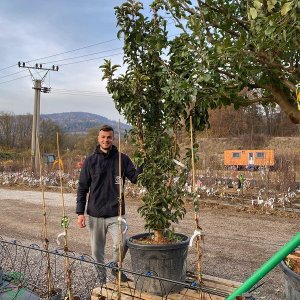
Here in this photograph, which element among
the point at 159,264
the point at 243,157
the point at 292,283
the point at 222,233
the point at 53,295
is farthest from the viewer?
the point at 243,157

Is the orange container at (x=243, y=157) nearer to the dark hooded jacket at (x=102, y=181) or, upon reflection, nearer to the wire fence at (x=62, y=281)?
the wire fence at (x=62, y=281)

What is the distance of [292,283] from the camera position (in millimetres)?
2336

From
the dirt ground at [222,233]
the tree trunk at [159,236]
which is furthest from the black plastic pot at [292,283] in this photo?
the dirt ground at [222,233]

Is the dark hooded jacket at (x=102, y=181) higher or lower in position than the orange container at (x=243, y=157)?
lower

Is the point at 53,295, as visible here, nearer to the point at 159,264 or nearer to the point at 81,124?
the point at 159,264

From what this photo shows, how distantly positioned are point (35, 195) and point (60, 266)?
949 centimetres

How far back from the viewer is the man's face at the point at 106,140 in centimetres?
411

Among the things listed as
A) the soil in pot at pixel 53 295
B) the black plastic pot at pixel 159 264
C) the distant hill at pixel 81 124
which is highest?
the distant hill at pixel 81 124

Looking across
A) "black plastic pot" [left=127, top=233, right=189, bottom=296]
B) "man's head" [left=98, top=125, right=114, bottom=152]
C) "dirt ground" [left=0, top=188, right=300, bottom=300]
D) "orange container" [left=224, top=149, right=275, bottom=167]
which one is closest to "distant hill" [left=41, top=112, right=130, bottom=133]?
"man's head" [left=98, top=125, right=114, bottom=152]

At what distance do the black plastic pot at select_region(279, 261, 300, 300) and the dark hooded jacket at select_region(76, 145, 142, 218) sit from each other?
196 cm

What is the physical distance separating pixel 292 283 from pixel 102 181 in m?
2.29

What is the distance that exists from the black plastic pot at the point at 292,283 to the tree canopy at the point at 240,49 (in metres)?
1.02

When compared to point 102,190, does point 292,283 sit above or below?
below

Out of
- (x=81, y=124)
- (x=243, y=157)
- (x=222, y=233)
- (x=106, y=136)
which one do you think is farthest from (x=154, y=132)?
(x=81, y=124)
